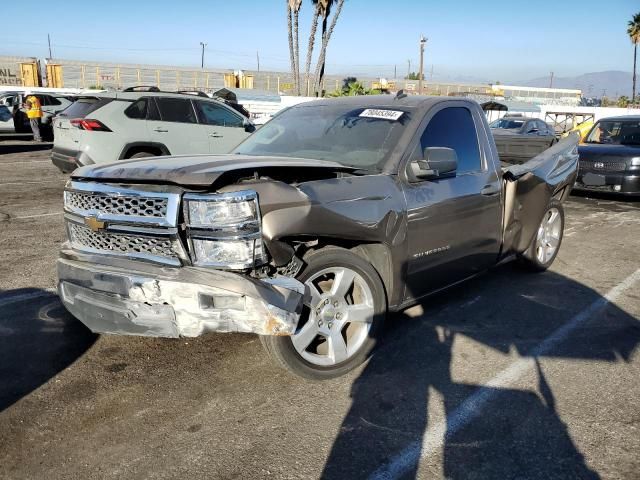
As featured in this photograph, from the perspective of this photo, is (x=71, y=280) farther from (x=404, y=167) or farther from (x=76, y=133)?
(x=76, y=133)

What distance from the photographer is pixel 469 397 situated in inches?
129

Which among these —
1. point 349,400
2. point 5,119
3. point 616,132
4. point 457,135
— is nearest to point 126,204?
point 349,400

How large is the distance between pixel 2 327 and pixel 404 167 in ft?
10.5

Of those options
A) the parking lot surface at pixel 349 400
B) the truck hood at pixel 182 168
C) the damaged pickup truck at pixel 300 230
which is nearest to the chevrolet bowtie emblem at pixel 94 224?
the damaged pickup truck at pixel 300 230

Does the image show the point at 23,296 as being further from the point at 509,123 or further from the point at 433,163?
the point at 509,123

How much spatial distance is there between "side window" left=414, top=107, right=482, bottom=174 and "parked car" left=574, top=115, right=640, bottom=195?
7386 millimetres

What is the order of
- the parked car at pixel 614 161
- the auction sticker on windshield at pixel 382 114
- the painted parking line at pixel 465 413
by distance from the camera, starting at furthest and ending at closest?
1. the parked car at pixel 614 161
2. the auction sticker on windshield at pixel 382 114
3. the painted parking line at pixel 465 413

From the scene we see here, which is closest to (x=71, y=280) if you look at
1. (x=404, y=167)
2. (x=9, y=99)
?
(x=404, y=167)

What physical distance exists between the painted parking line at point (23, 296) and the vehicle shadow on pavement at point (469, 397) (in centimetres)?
301

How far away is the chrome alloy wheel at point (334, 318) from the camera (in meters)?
3.26

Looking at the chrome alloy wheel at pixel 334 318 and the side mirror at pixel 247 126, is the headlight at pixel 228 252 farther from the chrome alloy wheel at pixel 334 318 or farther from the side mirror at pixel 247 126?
the side mirror at pixel 247 126

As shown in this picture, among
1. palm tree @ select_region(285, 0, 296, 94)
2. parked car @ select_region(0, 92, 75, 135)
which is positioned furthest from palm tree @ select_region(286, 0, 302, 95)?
parked car @ select_region(0, 92, 75, 135)

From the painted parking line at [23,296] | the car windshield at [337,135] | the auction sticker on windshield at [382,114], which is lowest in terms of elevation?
the painted parking line at [23,296]

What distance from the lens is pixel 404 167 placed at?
377cm
